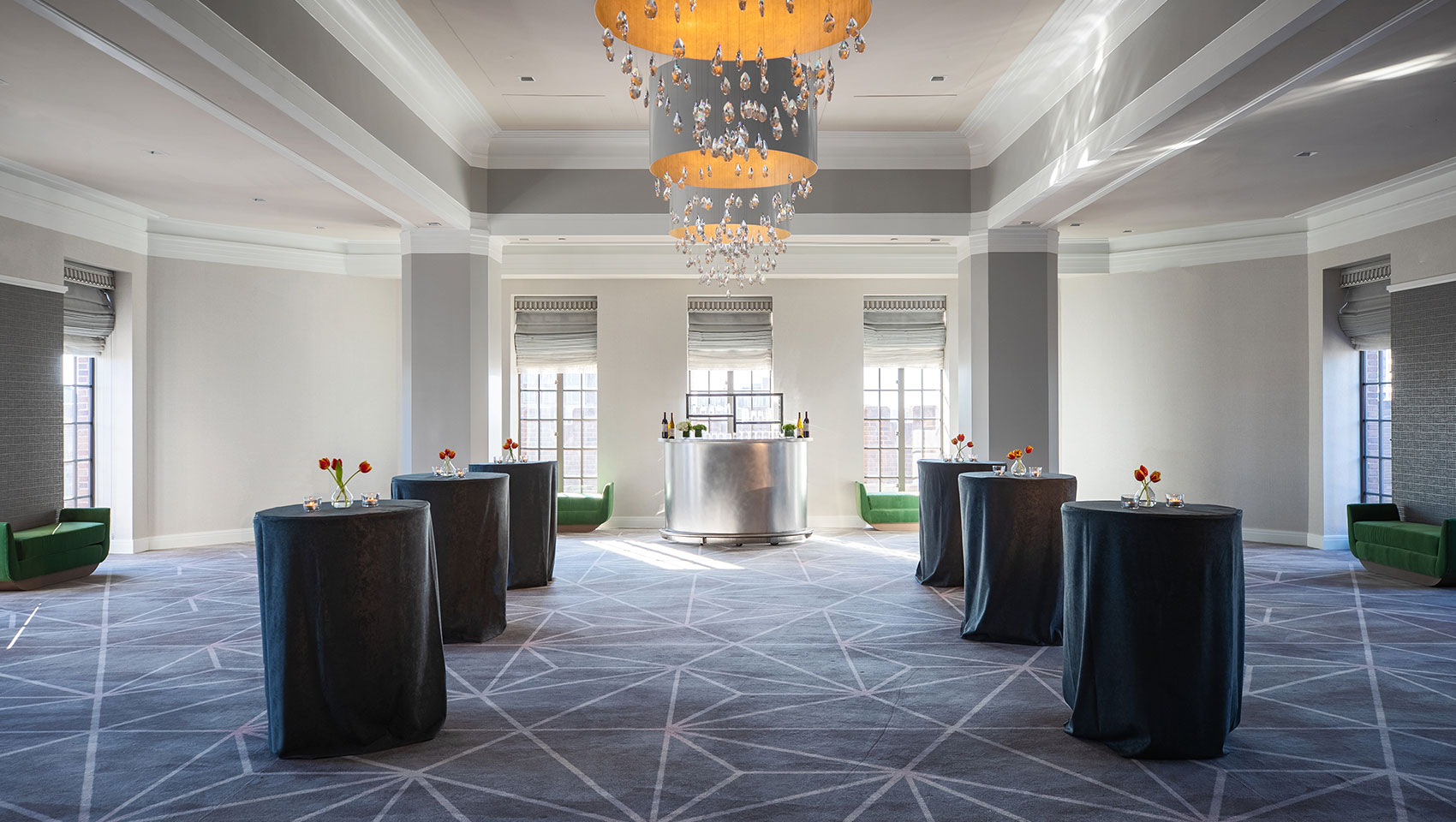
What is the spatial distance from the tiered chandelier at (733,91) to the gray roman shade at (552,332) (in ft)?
16.0

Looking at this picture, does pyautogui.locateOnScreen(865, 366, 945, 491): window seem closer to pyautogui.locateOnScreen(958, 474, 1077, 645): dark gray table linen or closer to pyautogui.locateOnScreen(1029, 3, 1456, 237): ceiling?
pyautogui.locateOnScreen(1029, 3, 1456, 237): ceiling

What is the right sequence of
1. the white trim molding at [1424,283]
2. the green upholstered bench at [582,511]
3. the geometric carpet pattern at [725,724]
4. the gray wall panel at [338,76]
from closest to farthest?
the geometric carpet pattern at [725,724]
the gray wall panel at [338,76]
the white trim molding at [1424,283]
the green upholstered bench at [582,511]

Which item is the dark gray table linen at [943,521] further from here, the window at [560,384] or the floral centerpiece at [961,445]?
the window at [560,384]

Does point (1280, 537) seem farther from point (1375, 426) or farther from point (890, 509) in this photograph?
point (890, 509)

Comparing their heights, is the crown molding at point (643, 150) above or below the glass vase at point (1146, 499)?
above

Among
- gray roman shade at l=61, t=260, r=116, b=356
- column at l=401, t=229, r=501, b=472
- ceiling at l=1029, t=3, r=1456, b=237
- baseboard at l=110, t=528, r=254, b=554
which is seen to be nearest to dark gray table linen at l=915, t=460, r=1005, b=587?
ceiling at l=1029, t=3, r=1456, b=237

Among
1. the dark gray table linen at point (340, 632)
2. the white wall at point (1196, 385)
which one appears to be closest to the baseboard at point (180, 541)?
the dark gray table linen at point (340, 632)

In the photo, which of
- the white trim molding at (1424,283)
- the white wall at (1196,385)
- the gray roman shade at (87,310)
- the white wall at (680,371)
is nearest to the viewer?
the white trim molding at (1424,283)

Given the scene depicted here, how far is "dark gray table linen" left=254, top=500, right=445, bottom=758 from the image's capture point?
361 centimetres

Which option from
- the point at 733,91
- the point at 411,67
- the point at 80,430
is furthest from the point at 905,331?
the point at 80,430

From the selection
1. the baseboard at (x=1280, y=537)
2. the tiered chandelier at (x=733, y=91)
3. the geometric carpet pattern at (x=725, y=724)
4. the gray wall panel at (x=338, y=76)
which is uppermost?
the gray wall panel at (x=338, y=76)

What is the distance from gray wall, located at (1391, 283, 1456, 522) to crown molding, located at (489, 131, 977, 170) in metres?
4.29

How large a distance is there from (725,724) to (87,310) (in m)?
8.33

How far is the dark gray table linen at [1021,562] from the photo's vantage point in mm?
5469
